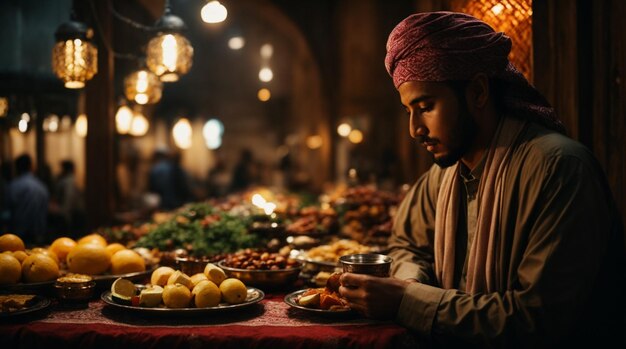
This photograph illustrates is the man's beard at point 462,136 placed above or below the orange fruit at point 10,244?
above

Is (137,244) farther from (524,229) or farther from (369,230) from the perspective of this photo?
(524,229)

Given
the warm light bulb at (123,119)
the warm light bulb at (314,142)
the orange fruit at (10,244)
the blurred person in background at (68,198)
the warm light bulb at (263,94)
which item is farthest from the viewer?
the warm light bulb at (263,94)

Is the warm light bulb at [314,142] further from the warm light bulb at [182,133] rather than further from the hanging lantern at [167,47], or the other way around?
the hanging lantern at [167,47]

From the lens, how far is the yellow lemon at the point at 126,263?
3191 millimetres

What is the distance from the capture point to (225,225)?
4.27 meters

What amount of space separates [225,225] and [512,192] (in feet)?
8.34

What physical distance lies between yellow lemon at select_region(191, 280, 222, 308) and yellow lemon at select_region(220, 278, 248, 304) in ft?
0.13

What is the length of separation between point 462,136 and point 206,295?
1.40 meters

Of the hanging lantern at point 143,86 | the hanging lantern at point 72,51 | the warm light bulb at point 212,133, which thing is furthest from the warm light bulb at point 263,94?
the hanging lantern at point 72,51

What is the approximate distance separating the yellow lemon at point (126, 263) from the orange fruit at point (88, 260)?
0.17 ft

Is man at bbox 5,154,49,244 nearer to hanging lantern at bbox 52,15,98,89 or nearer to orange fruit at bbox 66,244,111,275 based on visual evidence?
hanging lantern at bbox 52,15,98,89

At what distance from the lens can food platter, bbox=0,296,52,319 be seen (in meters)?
2.40

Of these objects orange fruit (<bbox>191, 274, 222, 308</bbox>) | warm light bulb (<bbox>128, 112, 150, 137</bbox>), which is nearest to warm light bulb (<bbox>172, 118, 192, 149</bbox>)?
warm light bulb (<bbox>128, 112, 150, 137</bbox>)

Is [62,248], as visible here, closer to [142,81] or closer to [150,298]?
[150,298]
